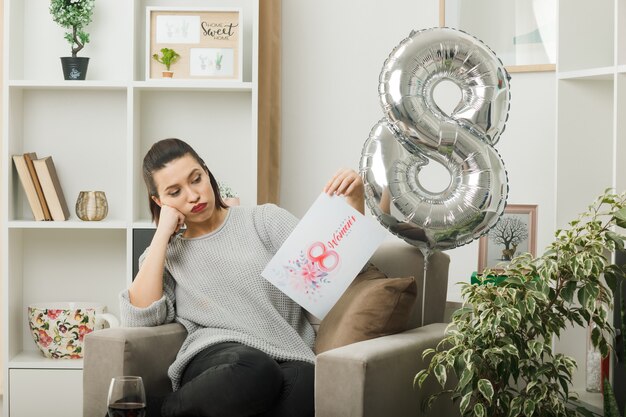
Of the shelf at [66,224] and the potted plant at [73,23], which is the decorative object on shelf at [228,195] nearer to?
the shelf at [66,224]

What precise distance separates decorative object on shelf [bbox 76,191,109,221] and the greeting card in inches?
44.0

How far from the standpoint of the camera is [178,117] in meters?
3.40

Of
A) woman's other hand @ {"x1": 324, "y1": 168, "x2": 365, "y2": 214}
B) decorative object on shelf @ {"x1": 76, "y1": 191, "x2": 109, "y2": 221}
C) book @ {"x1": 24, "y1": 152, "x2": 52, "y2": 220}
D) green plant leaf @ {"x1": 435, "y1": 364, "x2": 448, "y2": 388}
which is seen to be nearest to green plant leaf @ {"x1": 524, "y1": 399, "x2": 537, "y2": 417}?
green plant leaf @ {"x1": 435, "y1": 364, "x2": 448, "y2": 388}

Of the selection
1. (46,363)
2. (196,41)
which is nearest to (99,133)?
(196,41)

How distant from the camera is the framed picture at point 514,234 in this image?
318cm

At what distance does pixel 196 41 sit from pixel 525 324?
5.50ft

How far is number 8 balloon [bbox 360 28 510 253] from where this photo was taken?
2396mm

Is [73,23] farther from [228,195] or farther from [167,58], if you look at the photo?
[228,195]

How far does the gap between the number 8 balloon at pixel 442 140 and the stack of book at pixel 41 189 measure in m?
1.32

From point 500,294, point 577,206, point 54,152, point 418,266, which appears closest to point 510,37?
point 577,206

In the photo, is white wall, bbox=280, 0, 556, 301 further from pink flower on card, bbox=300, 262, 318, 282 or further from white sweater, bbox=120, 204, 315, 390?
pink flower on card, bbox=300, 262, 318, 282

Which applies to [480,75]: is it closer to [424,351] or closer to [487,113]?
[487,113]

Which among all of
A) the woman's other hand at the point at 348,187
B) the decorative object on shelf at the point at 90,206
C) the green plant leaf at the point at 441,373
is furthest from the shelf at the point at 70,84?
the green plant leaf at the point at 441,373

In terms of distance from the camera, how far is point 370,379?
6.37 feet
